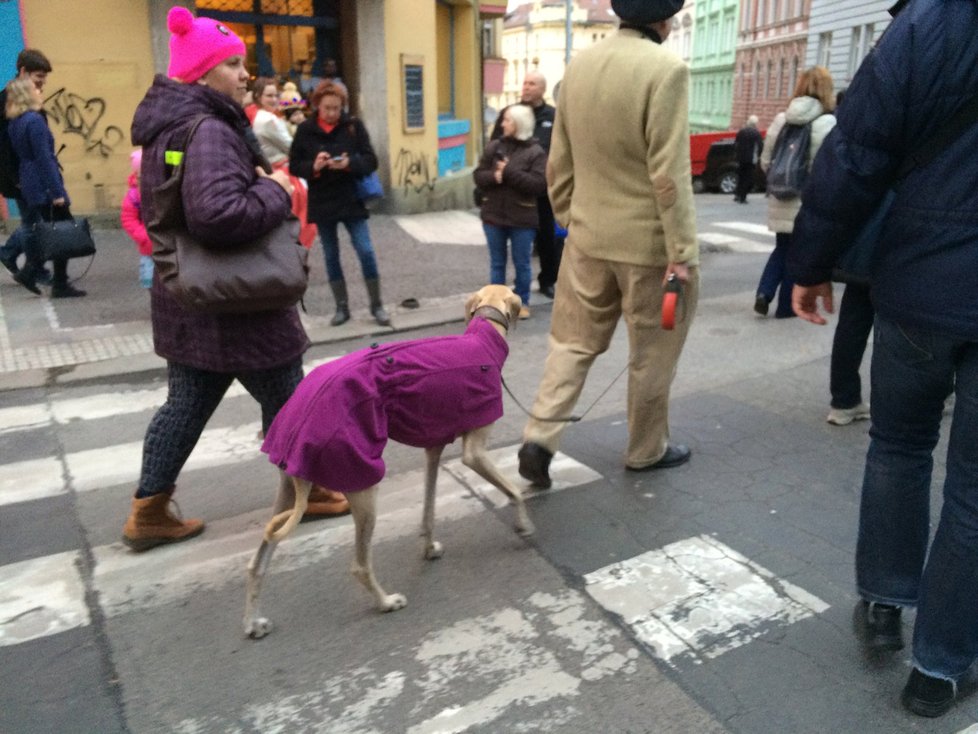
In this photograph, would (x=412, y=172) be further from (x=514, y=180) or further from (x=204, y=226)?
(x=204, y=226)

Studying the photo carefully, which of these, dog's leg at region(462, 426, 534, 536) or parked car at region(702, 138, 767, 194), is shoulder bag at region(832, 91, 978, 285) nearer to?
dog's leg at region(462, 426, 534, 536)

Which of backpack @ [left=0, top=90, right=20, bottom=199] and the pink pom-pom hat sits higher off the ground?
the pink pom-pom hat

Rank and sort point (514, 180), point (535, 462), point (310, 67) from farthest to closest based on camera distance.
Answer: point (310, 67), point (514, 180), point (535, 462)

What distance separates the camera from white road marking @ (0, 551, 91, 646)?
3115 mm

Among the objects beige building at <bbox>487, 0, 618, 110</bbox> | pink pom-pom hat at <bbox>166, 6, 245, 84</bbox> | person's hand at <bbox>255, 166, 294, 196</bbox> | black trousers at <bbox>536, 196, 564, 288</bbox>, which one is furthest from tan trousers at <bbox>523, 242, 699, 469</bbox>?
beige building at <bbox>487, 0, 618, 110</bbox>

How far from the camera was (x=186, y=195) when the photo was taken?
3094 mm

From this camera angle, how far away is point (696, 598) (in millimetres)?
3158

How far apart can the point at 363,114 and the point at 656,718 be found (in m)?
12.5

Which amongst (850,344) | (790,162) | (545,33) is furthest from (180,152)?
(545,33)

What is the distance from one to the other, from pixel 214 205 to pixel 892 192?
220 cm

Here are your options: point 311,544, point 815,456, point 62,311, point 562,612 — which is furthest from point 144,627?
point 62,311

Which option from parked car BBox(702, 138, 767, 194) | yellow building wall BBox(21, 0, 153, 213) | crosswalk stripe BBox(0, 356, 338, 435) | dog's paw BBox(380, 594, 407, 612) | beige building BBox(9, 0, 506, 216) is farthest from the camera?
parked car BBox(702, 138, 767, 194)

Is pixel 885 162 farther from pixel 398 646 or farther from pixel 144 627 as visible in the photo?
pixel 144 627

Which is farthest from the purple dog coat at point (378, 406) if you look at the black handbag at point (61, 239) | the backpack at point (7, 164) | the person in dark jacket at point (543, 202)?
the backpack at point (7, 164)
